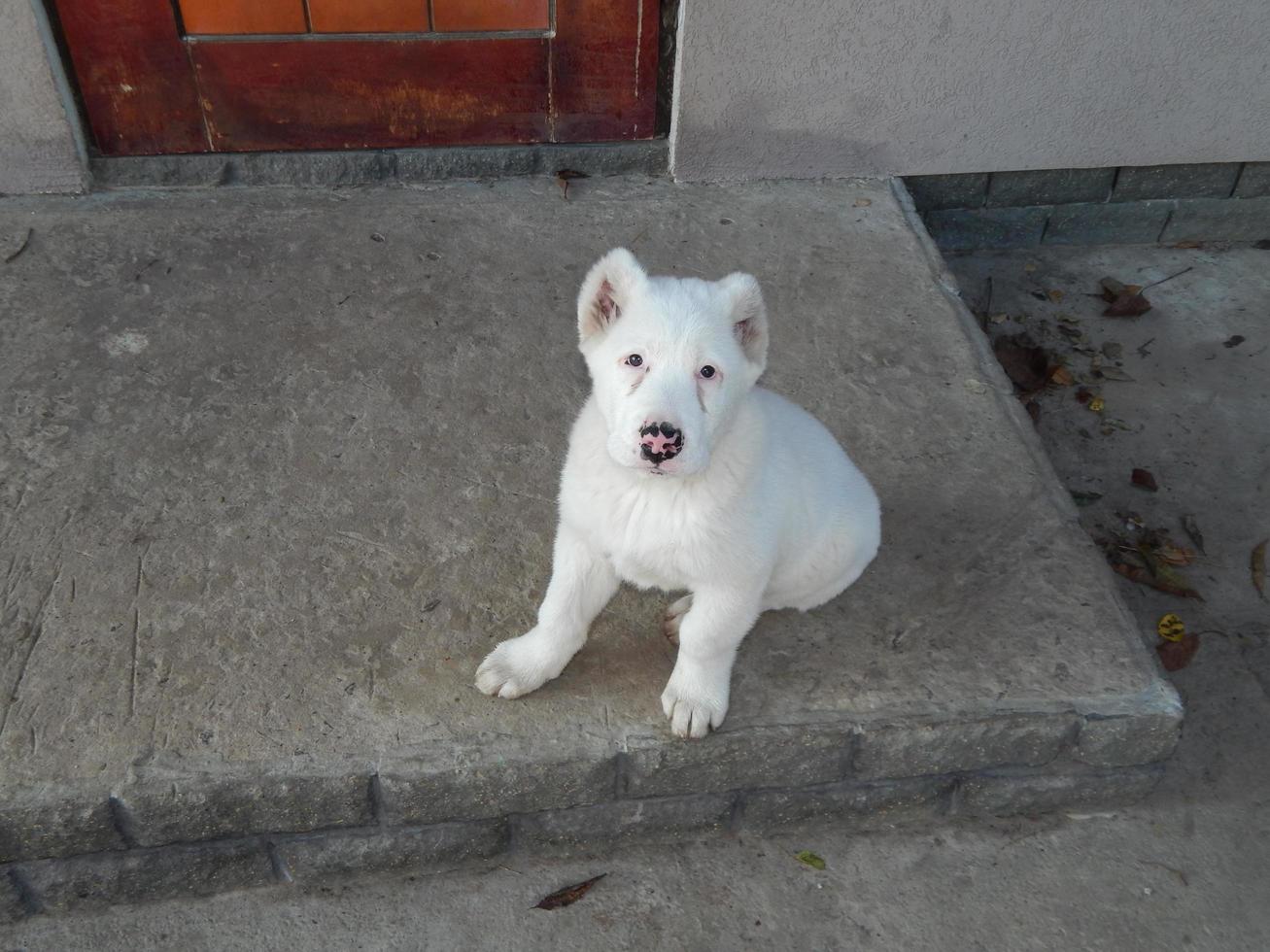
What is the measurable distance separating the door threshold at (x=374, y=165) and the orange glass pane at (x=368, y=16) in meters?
0.52

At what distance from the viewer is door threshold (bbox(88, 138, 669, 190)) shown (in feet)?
15.1

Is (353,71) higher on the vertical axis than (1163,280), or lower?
higher

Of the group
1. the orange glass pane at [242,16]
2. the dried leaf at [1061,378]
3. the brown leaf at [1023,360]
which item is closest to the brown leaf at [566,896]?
the brown leaf at [1023,360]

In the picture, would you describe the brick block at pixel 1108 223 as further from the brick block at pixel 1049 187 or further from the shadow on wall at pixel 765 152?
the shadow on wall at pixel 765 152

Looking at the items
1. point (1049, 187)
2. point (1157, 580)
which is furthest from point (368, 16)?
point (1157, 580)

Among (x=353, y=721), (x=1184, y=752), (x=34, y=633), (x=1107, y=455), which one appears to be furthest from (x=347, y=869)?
(x=1107, y=455)

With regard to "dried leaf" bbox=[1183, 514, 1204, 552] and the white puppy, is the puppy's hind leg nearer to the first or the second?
the white puppy

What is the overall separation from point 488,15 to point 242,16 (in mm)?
1001

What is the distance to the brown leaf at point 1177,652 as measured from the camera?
3475 millimetres

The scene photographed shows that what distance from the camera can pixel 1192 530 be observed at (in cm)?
393

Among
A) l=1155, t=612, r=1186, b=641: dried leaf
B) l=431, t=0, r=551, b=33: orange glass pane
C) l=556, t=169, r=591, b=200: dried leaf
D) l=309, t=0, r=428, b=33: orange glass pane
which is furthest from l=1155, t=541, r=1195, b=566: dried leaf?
l=309, t=0, r=428, b=33: orange glass pane

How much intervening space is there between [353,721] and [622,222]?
8.85ft

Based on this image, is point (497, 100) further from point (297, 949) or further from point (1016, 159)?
point (297, 949)

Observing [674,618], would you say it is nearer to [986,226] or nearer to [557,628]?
[557,628]
